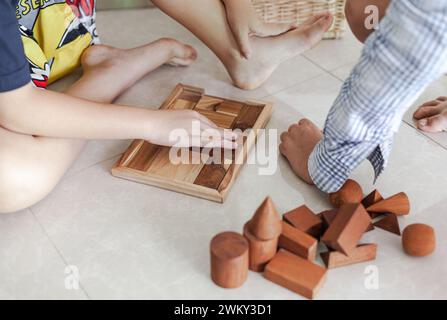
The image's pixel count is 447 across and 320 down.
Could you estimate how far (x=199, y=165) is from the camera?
1.18 meters

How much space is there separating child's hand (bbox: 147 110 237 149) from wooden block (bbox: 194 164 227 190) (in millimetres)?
43

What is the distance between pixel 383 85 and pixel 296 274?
322mm

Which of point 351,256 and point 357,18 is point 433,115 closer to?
point 357,18

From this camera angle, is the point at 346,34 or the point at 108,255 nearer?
the point at 108,255

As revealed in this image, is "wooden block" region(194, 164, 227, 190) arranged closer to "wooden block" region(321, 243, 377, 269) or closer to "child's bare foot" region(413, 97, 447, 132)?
"wooden block" region(321, 243, 377, 269)

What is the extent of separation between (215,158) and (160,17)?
70cm

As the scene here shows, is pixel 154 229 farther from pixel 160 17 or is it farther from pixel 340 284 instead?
pixel 160 17

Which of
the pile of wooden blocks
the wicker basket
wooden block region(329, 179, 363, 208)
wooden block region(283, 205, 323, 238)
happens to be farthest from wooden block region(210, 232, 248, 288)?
the wicker basket

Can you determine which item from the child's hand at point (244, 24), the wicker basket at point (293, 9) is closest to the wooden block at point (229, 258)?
the child's hand at point (244, 24)

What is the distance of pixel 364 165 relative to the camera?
120cm

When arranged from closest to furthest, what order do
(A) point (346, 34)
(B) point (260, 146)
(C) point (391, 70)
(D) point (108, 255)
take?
(C) point (391, 70), (D) point (108, 255), (B) point (260, 146), (A) point (346, 34)

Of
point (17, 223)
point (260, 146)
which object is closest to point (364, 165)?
point (260, 146)

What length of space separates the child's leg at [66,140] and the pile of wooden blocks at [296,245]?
1.22ft

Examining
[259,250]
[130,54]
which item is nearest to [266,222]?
[259,250]
